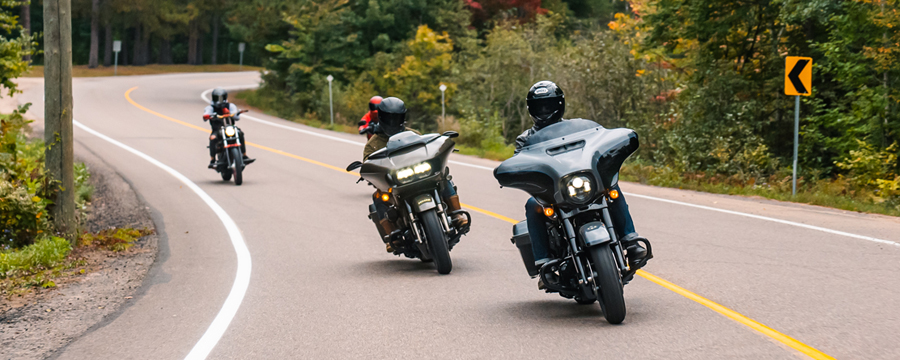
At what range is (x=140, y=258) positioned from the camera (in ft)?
33.9

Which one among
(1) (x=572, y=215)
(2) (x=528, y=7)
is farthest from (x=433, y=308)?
(2) (x=528, y=7)

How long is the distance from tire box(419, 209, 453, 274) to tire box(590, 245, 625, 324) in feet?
8.33

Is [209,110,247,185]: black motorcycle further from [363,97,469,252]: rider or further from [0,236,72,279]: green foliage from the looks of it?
[363,97,469,252]: rider

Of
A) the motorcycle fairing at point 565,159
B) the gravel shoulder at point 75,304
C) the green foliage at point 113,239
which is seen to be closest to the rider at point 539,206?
the motorcycle fairing at point 565,159

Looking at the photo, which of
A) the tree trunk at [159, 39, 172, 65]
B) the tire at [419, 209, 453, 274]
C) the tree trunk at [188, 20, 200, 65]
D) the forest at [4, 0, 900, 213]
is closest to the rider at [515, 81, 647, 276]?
the tire at [419, 209, 453, 274]

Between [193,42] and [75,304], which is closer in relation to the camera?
[75,304]

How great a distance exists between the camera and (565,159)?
6098mm

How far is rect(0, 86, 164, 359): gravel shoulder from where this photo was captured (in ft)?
21.4

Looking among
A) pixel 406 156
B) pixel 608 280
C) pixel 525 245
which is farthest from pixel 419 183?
pixel 608 280

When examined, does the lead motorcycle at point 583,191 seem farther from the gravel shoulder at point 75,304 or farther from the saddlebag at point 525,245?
the gravel shoulder at point 75,304

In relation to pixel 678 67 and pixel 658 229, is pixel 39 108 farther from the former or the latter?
pixel 658 229

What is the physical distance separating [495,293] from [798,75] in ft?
32.7

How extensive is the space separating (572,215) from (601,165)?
41 cm

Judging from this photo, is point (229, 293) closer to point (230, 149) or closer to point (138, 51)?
point (230, 149)
